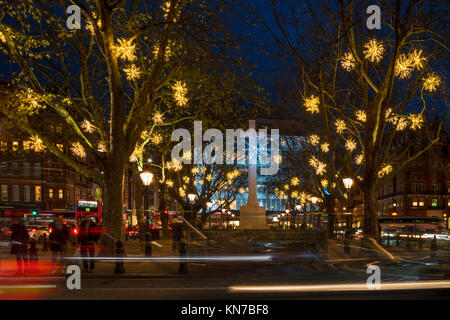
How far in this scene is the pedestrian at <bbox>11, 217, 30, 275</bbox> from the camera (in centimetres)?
1525

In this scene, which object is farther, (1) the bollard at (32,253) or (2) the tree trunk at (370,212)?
(2) the tree trunk at (370,212)

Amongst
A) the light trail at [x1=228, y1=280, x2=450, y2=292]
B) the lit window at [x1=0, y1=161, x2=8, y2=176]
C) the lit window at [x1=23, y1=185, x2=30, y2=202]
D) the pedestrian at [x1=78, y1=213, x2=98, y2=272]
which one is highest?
the lit window at [x1=0, y1=161, x2=8, y2=176]

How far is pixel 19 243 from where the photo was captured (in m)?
15.2

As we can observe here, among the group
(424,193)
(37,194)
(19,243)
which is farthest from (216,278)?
(424,193)

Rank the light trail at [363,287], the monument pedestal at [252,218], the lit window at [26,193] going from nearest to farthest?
the light trail at [363,287] → the monument pedestal at [252,218] → the lit window at [26,193]

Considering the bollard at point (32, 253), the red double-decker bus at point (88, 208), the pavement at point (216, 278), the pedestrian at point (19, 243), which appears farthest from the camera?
the red double-decker bus at point (88, 208)

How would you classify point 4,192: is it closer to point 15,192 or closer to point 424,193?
point 15,192

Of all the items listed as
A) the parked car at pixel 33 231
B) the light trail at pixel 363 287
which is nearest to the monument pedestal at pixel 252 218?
the parked car at pixel 33 231

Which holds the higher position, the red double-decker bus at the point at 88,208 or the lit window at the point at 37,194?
the lit window at the point at 37,194

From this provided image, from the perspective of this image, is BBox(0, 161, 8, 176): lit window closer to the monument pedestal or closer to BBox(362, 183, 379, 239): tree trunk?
the monument pedestal

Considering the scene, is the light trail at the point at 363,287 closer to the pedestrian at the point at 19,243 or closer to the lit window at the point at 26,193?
the pedestrian at the point at 19,243

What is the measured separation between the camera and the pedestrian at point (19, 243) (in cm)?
1525

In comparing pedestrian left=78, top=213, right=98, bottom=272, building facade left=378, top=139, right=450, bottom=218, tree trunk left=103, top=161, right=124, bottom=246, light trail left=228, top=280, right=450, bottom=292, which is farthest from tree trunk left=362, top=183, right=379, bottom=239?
building facade left=378, top=139, right=450, bottom=218
